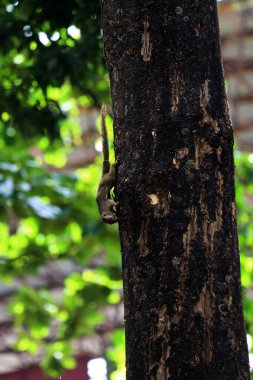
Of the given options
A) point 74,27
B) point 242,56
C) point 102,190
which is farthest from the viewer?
point 242,56

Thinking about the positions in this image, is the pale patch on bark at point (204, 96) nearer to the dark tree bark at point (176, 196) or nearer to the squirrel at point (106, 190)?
the dark tree bark at point (176, 196)

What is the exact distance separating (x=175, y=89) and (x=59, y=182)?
5.67 m

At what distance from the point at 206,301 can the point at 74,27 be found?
3119 millimetres

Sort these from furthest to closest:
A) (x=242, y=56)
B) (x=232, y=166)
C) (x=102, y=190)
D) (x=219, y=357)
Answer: (x=242, y=56) → (x=102, y=190) → (x=232, y=166) → (x=219, y=357)

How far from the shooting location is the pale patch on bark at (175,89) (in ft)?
8.30

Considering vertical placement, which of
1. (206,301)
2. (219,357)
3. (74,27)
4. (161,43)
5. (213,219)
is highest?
(74,27)

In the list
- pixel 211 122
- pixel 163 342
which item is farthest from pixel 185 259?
pixel 211 122

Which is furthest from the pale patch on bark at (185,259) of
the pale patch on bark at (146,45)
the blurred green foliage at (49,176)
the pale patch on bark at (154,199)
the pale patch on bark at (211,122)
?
the blurred green foliage at (49,176)

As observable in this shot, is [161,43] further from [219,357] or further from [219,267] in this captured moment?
[219,357]

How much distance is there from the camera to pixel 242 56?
13.3 meters

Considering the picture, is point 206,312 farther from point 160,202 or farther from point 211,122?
point 211,122

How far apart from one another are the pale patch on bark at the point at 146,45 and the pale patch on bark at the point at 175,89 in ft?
0.39

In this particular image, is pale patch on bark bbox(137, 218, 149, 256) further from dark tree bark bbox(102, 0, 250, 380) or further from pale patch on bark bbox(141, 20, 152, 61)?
pale patch on bark bbox(141, 20, 152, 61)

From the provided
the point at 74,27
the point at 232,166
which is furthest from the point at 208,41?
the point at 74,27
